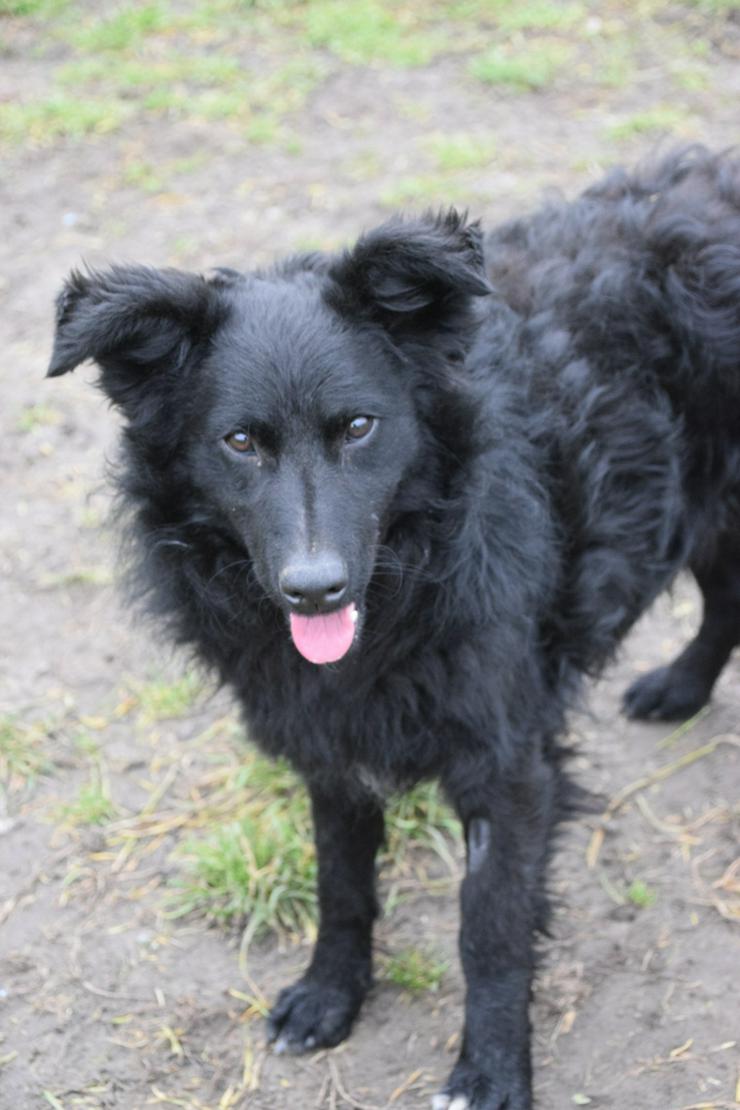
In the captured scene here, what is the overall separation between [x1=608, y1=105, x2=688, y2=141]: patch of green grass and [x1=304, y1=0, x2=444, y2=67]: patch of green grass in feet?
5.55

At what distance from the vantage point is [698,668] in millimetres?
4273

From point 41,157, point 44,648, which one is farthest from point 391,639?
point 41,157

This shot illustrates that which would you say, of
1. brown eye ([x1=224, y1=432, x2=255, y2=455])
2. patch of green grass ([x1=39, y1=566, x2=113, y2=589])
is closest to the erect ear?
brown eye ([x1=224, y1=432, x2=255, y2=455])

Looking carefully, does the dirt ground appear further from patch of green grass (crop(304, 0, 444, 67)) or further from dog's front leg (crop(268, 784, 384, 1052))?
patch of green grass (crop(304, 0, 444, 67))

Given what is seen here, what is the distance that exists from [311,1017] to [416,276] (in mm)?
2020

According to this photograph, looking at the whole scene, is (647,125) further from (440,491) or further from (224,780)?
(440,491)

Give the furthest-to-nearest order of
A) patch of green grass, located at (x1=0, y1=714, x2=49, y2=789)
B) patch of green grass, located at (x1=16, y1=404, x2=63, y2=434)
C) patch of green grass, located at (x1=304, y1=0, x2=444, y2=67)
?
patch of green grass, located at (x1=304, y1=0, x2=444, y2=67) → patch of green grass, located at (x1=16, y1=404, x2=63, y2=434) → patch of green grass, located at (x1=0, y1=714, x2=49, y2=789)

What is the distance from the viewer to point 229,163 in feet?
25.0

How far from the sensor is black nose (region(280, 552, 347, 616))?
2521 mm

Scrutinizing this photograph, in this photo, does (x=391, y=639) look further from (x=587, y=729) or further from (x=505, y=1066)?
(x=587, y=729)

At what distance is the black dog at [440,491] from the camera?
2721 mm

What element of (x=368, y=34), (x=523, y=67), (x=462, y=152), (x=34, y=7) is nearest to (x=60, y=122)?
(x=34, y=7)

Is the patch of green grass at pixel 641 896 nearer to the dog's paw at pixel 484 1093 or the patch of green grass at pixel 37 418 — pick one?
the dog's paw at pixel 484 1093

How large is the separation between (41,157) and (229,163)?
125cm
